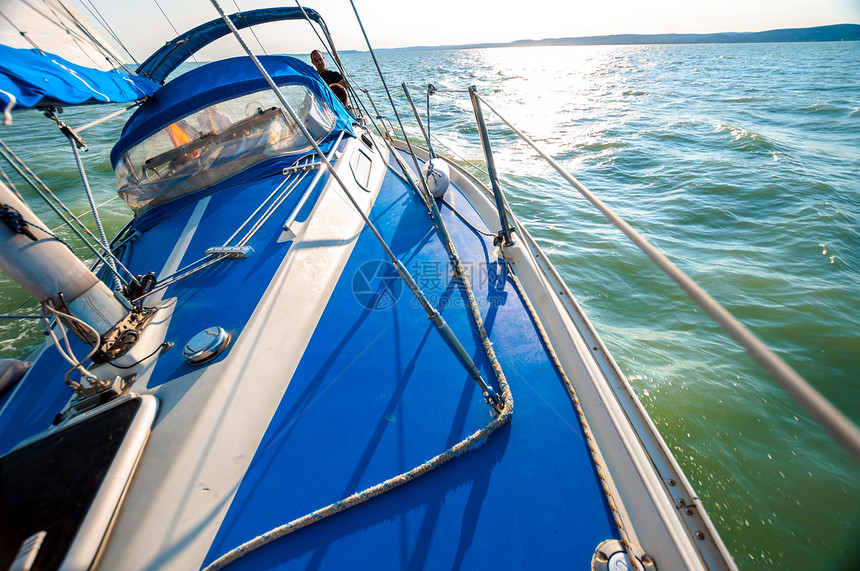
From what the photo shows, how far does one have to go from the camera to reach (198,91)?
3014 millimetres

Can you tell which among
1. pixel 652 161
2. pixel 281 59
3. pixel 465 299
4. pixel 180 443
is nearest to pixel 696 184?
pixel 652 161

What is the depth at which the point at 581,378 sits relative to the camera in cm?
155

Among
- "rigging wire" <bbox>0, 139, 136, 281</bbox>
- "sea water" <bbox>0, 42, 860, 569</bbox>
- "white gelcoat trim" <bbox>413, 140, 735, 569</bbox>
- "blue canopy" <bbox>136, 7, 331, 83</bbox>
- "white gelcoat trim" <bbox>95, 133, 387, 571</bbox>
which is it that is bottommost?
"sea water" <bbox>0, 42, 860, 569</bbox>

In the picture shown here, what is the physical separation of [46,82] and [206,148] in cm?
179

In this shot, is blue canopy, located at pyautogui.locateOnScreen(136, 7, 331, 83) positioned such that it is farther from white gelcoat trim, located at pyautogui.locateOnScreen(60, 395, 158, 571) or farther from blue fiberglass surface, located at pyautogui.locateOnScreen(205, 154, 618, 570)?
white gelcoat trim, located at pyautogui.locateOnScreen(60, 395, 158, 571)

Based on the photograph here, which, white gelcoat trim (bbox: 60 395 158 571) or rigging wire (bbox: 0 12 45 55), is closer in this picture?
white gelcoat trim (bbox: 60 395 158 571)

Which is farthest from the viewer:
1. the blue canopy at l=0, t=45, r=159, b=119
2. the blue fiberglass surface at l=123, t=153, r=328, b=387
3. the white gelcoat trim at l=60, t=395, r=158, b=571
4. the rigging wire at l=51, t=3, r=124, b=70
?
the rigging wire at l=51, t=3, r=124, b=70

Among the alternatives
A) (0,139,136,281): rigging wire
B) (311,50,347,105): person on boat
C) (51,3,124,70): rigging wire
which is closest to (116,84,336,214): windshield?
(51,3,124,70): rigging wire

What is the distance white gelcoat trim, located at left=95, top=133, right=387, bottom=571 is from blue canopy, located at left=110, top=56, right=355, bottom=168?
1.93 metres

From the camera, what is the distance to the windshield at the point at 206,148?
10.1 feet

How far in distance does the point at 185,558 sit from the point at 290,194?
2403mm

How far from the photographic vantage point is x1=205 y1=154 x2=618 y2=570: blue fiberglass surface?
114 centimetres

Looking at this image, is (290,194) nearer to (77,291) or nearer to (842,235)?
(77,291)

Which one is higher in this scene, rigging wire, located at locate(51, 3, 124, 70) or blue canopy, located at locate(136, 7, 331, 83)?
blue canopy, located at locate(136, 7, 331, 83)
